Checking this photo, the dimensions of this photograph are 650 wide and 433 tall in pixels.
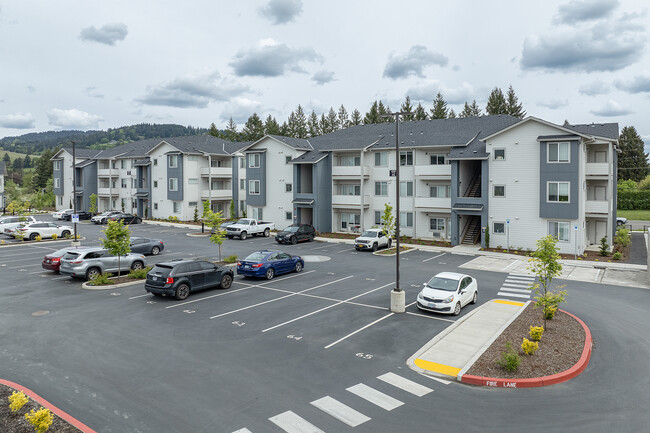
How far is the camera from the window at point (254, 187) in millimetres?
52812

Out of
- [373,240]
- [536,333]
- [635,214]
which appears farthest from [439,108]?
[536,333]

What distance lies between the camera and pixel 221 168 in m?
63.8

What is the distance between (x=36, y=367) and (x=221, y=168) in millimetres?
52858

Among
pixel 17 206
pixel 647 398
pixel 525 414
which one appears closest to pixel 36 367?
pixel 525 414

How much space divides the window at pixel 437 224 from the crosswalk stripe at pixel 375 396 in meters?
32.9

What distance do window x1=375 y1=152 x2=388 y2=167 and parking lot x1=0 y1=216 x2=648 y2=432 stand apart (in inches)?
868

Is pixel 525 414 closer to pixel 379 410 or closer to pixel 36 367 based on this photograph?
pixel 379 410

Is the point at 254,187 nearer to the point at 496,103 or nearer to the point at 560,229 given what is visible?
the point at 560,229

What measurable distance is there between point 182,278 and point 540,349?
15341 millimetres

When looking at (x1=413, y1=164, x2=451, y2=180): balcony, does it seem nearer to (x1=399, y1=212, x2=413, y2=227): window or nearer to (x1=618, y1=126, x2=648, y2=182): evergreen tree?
(x1=399, y1=212, x2=413, y2=227): window

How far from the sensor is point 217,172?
63125 mm

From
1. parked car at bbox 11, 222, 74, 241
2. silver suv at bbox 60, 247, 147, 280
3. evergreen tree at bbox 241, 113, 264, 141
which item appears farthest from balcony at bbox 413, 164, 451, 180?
evergreen tree at bbox 241, 113, 264, 141

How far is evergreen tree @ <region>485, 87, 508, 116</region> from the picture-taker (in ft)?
269

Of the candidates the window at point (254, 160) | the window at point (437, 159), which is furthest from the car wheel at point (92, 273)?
the window at point (437, 159)
